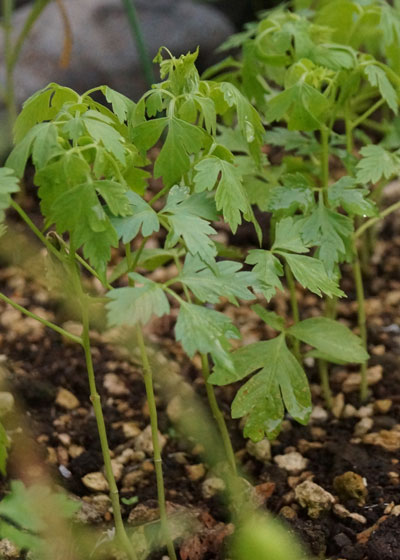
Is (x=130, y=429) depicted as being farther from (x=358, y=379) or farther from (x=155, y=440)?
(x=358, y=379)

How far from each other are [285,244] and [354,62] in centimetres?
41

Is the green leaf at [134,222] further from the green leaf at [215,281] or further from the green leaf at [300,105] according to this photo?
the green leaf at [300,105]

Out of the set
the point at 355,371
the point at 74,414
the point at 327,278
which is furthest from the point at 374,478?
the point at 74,414

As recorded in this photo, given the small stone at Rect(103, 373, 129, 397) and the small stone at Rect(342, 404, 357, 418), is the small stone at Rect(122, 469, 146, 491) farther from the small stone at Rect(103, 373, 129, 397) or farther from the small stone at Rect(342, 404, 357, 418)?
the small stone at Rect(342, 404, 357, 418)

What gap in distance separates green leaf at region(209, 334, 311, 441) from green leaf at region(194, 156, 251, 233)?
0.29 meters

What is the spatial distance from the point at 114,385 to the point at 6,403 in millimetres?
271

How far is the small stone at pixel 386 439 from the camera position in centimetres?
150

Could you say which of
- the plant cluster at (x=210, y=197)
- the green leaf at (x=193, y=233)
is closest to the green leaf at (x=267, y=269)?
the plant cluster at (x=210, y=197)

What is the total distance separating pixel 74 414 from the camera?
1.60m

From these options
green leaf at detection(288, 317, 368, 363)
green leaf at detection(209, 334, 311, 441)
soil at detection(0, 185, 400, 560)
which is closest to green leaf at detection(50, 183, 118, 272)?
green leaf at detection(209, 334, 311, 441)

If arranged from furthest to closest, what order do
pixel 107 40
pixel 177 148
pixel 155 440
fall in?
1. pixel 107 40
2. pixel 155 440
3. pixel 177 148

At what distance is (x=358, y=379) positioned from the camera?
1707 millimetres

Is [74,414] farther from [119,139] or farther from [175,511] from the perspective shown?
[119,139]

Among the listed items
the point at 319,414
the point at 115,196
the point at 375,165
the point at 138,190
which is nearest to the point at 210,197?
the point at 138,190
